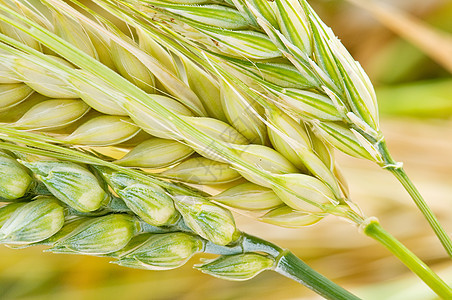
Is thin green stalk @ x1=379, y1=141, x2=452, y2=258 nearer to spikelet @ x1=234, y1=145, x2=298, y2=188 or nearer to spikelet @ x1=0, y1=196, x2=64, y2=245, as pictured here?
spikelet @ x1=234, y1=145, x2=298, y2=188

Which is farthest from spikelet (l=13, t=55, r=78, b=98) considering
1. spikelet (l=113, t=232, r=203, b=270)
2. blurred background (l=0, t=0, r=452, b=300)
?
blurred background (l=0, t=0, r=452, b=300)

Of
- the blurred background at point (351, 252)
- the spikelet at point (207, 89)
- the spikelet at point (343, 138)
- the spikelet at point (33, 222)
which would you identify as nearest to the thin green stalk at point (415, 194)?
the spikelet at point (343, 138)

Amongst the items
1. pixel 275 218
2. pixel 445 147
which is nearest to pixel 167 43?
pixel 275 218

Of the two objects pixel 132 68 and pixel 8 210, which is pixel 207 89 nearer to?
pixel 132 68

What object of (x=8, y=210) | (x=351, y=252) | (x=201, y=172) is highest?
(x=351, y=252)

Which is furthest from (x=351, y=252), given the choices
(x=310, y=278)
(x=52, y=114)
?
(x=52, y=114)

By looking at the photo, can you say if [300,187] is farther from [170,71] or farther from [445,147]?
[445,147]
